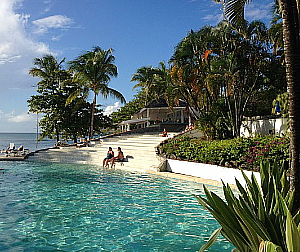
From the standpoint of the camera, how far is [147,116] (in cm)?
3309

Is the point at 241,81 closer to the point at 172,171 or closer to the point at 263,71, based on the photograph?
the point at 263,71

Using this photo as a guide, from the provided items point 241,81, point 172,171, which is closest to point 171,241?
point 172,171

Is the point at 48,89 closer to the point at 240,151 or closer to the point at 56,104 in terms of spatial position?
the point at 56,104

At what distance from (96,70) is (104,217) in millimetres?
21349

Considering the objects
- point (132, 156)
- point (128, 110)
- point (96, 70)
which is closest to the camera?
point (132, 156)

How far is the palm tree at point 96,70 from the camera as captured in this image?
27.1 m

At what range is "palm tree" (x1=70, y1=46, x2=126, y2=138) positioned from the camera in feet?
89.0

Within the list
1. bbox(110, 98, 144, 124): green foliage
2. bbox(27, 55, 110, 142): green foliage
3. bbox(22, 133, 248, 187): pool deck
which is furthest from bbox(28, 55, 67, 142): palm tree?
bbox(110, 98, 144, 124): green foliage

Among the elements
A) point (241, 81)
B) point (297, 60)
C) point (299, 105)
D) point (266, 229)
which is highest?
point (241, 81)

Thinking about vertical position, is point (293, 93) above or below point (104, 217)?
above

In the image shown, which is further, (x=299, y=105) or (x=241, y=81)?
(x=241, y=81)

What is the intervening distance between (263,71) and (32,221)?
14.3 meters

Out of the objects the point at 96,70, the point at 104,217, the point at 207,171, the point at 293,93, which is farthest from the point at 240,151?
the point at 96,70

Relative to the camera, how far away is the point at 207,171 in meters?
13.0
